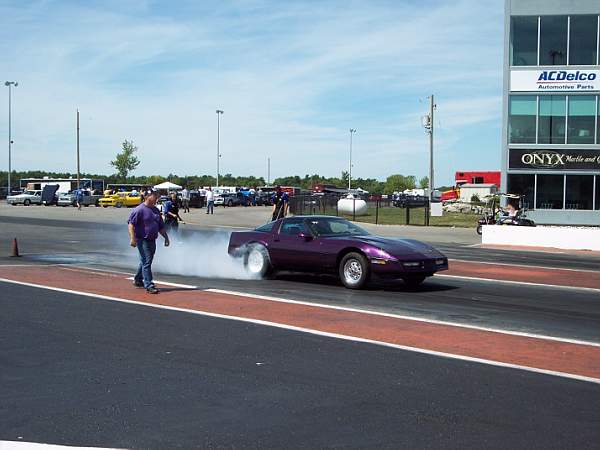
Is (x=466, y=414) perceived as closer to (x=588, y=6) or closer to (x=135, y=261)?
(x=135, y=261)

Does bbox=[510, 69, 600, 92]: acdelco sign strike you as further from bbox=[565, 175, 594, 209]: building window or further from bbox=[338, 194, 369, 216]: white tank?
bbox=[338, 194, 369, 216]: white tank

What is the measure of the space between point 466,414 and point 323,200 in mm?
38571

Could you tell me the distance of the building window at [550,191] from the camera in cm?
3834

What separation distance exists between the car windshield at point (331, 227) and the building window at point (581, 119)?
27138 mm

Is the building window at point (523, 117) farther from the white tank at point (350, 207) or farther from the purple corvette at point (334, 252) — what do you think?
the purple corvette at point (334, 252)

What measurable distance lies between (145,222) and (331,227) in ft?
12.0

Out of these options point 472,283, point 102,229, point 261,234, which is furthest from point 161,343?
point 102,229

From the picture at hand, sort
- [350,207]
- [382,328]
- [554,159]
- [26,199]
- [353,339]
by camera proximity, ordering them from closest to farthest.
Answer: [353,339] → [382,328] → [554,159] → [350,207] → [26,199]

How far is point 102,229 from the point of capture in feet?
99.8

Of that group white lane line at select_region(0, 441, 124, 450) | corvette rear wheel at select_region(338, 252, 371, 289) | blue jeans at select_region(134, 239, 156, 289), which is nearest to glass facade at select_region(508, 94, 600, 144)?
corvette rear wheel at select_region(338, 252, 371, 289)

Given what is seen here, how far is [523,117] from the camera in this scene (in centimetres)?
3841

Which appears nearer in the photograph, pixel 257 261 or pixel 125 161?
pixel 257 261

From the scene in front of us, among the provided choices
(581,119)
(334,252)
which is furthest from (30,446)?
(581,119)

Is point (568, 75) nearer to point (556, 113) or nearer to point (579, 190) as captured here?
point (556, 113)
